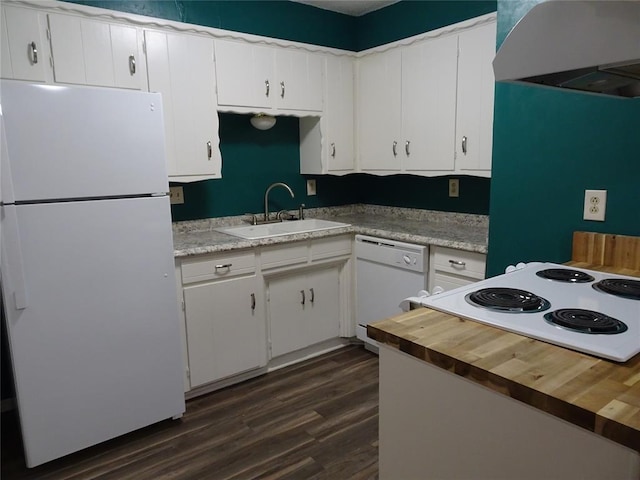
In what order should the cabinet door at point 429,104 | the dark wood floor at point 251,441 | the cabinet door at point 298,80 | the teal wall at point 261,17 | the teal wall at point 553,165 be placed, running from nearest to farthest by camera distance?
the teal wall at point 553,165 → the dark wood floor at point 251,441 → the teal wall at point 261,17 → the cabinet door at point 429,104 → the cabinet door at point 298,80

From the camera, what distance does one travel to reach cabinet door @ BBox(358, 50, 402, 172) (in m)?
3.11

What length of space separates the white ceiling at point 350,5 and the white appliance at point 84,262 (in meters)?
1.78

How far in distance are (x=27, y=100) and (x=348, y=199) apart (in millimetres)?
2513

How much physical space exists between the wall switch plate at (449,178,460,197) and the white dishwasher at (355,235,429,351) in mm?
677

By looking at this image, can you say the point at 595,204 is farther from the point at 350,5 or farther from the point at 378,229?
the point at 350,5

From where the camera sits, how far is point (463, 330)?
3.71 ft

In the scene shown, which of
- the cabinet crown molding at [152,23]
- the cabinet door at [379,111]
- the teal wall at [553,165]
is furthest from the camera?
the cabinet door at [379,111]

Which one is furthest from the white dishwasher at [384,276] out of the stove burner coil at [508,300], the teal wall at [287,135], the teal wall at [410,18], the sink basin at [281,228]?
the teal wall at [410,18]

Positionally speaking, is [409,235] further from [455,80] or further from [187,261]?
[187,261]

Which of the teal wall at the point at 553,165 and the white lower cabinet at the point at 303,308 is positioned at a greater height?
the teal wall at the point at 553,165

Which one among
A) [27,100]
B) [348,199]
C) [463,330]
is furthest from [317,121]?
[463,330]

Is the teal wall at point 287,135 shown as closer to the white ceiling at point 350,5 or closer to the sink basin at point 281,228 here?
the white ceiling at point 350,5

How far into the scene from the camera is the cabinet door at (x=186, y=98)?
250 centimetres

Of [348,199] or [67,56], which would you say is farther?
[348,199]
